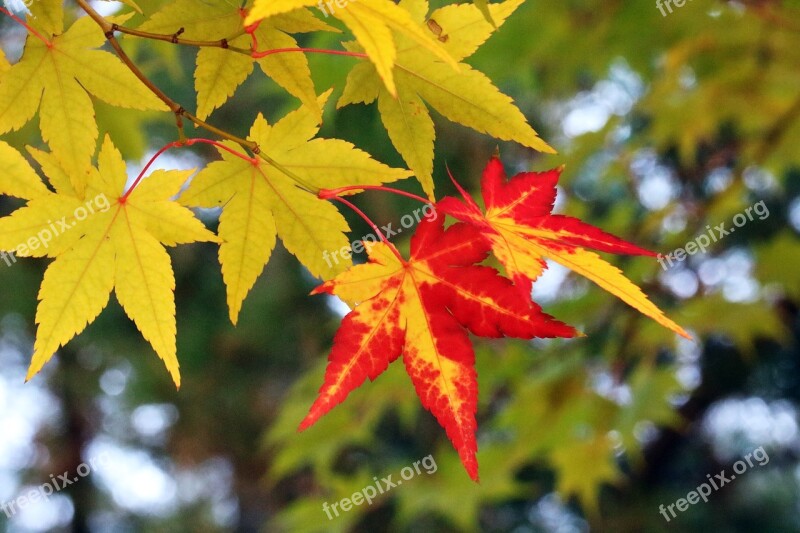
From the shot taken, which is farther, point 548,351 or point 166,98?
point 548,351

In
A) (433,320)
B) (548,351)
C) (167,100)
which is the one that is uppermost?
(167,100)

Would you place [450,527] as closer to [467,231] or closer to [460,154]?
[460,154]

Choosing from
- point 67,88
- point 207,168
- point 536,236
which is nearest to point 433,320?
point 536,236

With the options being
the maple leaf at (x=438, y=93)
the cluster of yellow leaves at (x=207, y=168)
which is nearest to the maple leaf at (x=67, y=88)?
the cluster of yellow leaves at (x=207, y=168)

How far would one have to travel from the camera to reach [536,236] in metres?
0.60

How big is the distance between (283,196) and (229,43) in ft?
0.41

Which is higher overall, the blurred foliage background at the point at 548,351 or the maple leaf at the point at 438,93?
the maple leaf at the point at 438,93

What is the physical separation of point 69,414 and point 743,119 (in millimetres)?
5289

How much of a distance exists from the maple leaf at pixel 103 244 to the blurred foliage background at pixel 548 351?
40cm

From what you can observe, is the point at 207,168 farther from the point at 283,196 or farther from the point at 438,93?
the point at 438,93

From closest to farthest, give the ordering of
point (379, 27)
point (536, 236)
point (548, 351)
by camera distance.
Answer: point (379, 27), point (536, 236), point (548, 351)

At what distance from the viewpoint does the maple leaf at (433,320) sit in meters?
0.58

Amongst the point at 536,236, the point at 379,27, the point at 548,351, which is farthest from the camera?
the point at 548,351

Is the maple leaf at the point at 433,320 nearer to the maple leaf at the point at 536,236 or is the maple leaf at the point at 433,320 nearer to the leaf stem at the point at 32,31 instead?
the maple leaf at the point at 536,236
